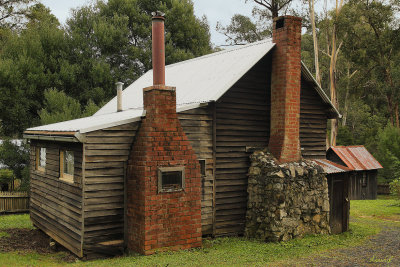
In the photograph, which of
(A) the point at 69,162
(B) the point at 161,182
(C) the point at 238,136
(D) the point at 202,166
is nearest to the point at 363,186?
(C) the point at 238,136

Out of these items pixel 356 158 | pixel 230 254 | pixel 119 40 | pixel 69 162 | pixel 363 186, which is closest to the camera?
pixel 230 254

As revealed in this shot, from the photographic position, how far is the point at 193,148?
11.6 m

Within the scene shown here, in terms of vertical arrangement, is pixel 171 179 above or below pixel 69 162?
below

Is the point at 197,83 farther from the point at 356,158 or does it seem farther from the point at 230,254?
the point at 356,158

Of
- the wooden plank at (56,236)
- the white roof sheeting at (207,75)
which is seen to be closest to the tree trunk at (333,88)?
the white roof sheeting at (207,75)

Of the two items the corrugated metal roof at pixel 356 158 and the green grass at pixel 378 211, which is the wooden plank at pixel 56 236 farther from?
the corrugated metal roof at pixel 356 158

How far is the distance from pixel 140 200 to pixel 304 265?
436 cm

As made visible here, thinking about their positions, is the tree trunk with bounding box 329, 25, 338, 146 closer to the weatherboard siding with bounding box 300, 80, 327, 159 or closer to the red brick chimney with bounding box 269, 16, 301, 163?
the weatherboard siding with bounding box 300, 80, 327, 159

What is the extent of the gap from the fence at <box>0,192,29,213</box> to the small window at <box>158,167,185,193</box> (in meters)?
10.8

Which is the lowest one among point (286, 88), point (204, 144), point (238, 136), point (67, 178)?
point (67, 178)

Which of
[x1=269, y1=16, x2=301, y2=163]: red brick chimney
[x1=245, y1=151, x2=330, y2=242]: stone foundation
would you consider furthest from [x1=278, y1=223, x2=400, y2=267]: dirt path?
[x1=269, y1=16, x2=301, y2=163]: red brick chimney

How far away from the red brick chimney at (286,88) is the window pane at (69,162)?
617cm

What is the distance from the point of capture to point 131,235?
10.4m

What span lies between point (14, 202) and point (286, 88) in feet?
44.4
